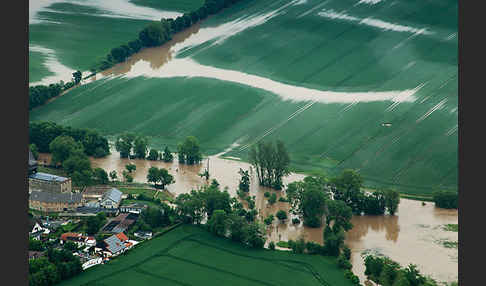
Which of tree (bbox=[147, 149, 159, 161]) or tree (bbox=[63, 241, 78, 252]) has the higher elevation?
tree (bbox=[147, 149, 159, 161])

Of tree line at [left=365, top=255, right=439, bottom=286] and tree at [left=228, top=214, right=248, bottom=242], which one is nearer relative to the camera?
tree line at [left=365, top=255, right=439, bottom=286]

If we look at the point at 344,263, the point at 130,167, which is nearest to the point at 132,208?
the point at 130,167

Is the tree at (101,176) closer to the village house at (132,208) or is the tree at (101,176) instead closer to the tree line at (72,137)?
the tree line at (72,137)

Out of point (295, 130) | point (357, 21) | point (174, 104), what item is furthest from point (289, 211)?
point (357, 21)

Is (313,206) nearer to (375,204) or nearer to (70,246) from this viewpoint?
(375,204)

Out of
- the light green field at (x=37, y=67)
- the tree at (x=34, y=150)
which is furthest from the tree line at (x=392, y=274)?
the light green field at (x=37, y=67)

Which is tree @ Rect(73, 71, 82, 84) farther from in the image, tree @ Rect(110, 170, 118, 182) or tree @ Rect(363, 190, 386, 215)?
tree @ Rect(363, 190, 386, 215)

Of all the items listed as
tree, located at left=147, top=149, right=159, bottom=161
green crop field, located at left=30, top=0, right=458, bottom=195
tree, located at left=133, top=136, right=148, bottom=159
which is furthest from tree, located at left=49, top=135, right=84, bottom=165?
green crop field, located at left=30, top=0, right=458, bottom=195
